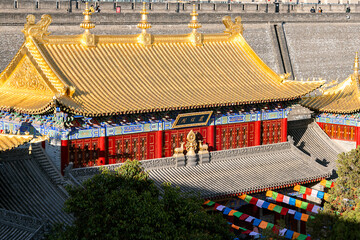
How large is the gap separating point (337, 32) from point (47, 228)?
41177 millimetres

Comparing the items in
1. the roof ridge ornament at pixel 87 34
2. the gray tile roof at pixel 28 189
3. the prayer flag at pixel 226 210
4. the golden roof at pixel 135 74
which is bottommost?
the prayer flag at pixel 226 210

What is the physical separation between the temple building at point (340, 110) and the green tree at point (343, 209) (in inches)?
358

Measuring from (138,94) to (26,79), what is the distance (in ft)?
11.8

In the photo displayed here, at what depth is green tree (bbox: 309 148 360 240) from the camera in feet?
57.6

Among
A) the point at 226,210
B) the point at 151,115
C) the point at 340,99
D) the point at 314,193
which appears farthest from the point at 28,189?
the point at 340,99

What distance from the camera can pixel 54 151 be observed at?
2298 centimetres

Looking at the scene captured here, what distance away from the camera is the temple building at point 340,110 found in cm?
3030

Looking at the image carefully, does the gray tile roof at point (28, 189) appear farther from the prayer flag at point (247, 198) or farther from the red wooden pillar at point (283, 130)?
the red wooden pillar at point (283, 130)

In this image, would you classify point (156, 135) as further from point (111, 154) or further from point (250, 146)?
point (250, 146)

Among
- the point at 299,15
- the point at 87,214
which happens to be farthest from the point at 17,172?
the point at 299,15

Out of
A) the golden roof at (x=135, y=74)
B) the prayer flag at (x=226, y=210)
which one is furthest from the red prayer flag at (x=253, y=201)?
the golden roof at (x=135, y=74)

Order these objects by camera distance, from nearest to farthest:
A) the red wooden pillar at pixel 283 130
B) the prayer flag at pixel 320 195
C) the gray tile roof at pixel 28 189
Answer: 1. the gray tile roof at pixel 28 189
2. the prayer flag at pixel 320 195
3. the red wooden pillar at pixel 283 130

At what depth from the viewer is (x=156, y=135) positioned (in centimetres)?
2512

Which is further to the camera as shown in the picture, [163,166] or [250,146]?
[250,146]
